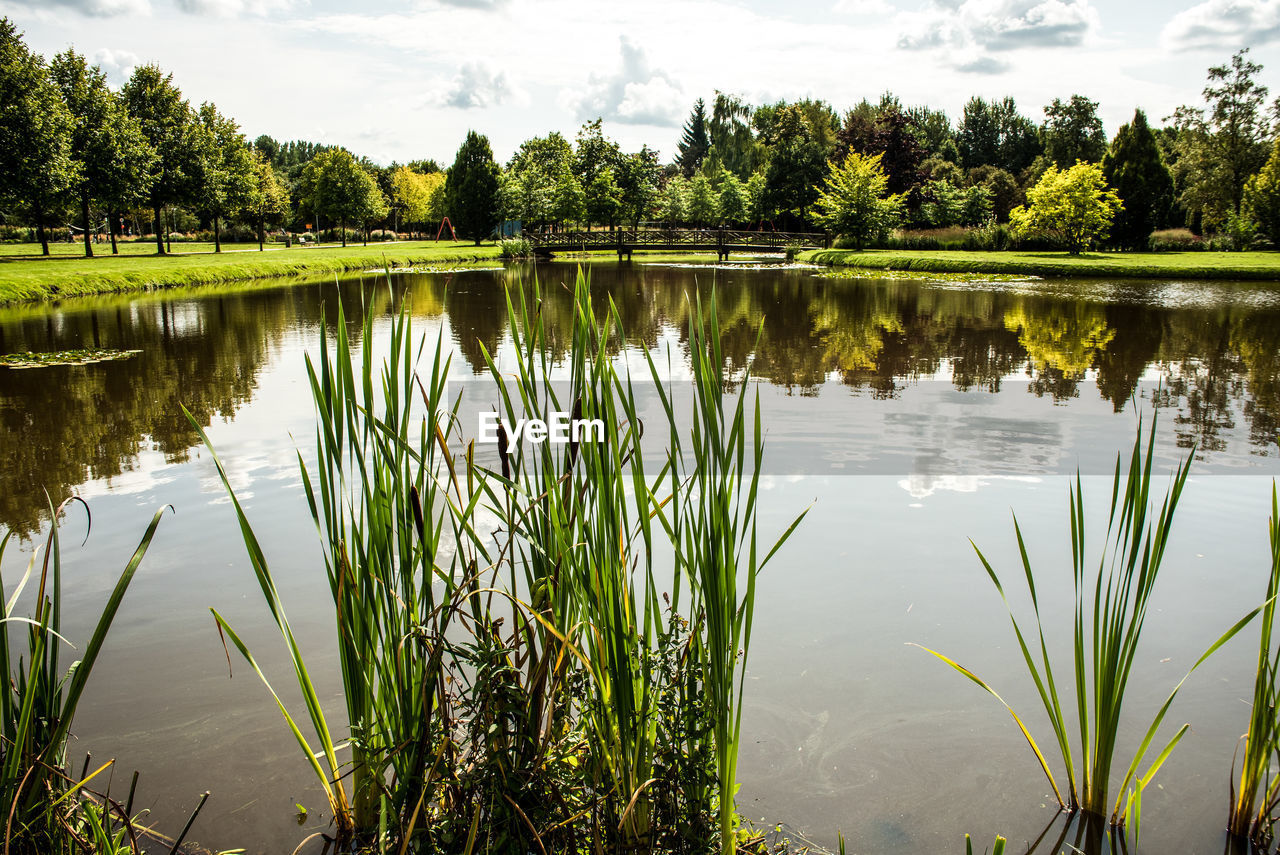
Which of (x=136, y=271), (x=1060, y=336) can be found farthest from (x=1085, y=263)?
(x=136, y=271)

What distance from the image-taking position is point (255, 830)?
8.00ft

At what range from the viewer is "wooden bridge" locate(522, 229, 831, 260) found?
143 ft

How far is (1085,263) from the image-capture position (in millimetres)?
26688

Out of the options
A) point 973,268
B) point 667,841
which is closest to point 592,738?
point 667,841

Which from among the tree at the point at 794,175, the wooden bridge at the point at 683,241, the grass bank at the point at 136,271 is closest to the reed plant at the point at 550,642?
the grass bank at the point at 136,271

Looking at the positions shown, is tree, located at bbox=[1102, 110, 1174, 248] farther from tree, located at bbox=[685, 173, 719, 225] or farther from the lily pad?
the lily pad

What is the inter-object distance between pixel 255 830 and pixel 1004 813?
7.53 feet

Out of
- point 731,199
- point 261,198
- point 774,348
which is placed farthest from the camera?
point 731,199

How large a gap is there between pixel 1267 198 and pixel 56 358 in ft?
122

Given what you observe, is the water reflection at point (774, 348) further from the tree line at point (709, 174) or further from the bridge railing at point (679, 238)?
the bridge railing at point (679, 238)

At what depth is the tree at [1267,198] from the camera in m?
30.0

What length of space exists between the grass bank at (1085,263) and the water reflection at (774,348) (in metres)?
3.47

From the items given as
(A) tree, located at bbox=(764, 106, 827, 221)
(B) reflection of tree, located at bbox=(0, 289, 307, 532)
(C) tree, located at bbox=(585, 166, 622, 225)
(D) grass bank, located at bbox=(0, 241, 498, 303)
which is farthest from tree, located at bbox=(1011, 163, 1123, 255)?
(B) reflection of tree, located at bbox=(0, 289, 307, 532)

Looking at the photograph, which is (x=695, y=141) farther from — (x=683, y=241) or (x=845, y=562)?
(x=845, y=562)
